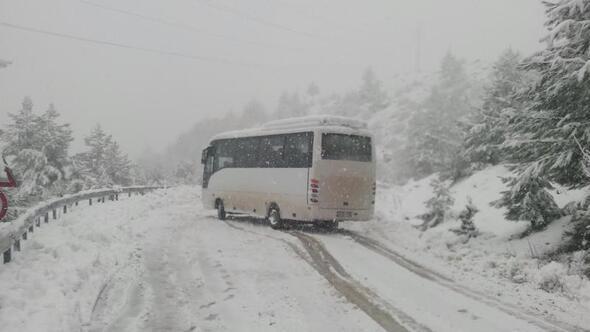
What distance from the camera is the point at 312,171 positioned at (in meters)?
17.2

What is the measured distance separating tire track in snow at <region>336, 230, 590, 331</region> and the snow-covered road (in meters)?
0.03

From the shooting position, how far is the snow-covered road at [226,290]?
7182 millimetres

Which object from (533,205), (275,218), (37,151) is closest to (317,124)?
(275,218)

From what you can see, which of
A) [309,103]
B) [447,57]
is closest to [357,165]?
[447,57]

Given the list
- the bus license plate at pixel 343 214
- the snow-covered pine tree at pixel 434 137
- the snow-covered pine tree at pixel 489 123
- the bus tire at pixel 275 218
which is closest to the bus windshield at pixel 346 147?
the bus license plate at pixel 343 214

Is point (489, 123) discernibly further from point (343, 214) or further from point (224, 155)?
point (224, 155)

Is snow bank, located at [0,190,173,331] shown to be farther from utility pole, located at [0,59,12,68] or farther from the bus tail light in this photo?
the bus tail light

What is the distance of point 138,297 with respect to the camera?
27.8 feet

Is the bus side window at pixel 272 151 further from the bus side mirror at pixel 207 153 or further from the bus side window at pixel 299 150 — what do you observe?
the bus side mirror at pixel 207 153

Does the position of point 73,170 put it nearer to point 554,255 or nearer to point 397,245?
point 397,245

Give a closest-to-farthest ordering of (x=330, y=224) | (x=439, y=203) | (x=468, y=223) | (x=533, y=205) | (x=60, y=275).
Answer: (x=60, y=275) < (x=533, y=205) < (x=468, y=223) < (x=330, y=224) < (x=439, y=203)

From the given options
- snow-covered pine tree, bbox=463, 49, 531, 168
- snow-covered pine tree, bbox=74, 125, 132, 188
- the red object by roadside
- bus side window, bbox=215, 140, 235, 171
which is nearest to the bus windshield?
bus side window, bbox=215, 140, 235, 171

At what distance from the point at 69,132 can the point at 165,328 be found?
41.4m

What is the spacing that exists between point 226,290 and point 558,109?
8006 mm
